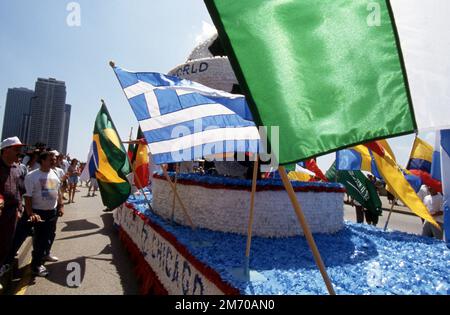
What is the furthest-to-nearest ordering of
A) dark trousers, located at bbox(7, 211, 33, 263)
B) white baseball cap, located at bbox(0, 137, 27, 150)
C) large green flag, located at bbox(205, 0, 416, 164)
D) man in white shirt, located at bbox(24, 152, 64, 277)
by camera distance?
man in white shirt, located at bbox(24, 152, 64, 277) → dark trousers, located at bbox(7, 211, 33, 263) → white baseball cap, located at bbox(0, 137, 27, 150) → large green flag, located at bbox(205, 0, 416, 164)

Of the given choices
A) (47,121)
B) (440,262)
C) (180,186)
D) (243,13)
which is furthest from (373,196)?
(47,121)

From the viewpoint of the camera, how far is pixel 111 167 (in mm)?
7184

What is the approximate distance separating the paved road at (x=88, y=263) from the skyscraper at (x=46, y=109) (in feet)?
233

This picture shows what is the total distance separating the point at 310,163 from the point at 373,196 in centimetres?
217

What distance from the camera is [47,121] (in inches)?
3081

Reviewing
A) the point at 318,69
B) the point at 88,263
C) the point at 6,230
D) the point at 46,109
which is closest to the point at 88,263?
the point at 88,263

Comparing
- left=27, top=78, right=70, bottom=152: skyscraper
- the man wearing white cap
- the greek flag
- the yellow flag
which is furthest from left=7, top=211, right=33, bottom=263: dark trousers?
left=27, top=78, right=70, bottom=152: skyscraper

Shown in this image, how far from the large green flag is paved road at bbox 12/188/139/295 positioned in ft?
14.9

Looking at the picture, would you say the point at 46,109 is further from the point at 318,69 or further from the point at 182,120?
the point at 318,69

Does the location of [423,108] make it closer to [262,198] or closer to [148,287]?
[262,198]

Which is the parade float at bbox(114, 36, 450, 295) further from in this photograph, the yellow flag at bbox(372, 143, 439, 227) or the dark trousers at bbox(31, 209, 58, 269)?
the dark trousers at bbox(31, 209, 58, 269)

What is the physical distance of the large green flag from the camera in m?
1.82

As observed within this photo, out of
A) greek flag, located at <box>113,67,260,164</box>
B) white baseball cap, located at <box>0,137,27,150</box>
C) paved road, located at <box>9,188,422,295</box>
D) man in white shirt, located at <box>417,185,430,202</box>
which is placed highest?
greek flag, located at <box>113,67,260,164</box>

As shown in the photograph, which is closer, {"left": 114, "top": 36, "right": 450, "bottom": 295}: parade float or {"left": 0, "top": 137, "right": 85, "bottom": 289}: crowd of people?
{"left": 114, "top": 36, "right": 450, "bottom": 295}: parade float
